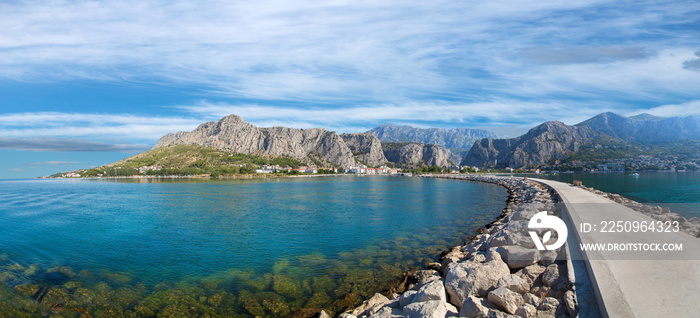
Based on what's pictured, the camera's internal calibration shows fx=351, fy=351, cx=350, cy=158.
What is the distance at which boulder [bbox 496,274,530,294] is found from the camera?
8391mm

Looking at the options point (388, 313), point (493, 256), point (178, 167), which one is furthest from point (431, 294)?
point (178, 167)

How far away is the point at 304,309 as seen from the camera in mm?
10336

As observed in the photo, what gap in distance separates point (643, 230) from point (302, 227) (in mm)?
18686

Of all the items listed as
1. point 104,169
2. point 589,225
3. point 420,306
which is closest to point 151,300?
point 420,306

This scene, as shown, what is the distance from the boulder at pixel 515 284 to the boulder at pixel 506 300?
757mm

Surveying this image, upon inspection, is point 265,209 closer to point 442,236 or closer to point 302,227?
point 302,227

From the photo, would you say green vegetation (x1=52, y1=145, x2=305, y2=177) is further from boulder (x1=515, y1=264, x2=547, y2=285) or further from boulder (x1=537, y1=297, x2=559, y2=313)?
boulder (x1=537, y1=297, x2=559, y2=313)

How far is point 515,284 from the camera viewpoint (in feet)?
27.6

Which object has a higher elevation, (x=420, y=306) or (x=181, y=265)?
(x=420, y=306)

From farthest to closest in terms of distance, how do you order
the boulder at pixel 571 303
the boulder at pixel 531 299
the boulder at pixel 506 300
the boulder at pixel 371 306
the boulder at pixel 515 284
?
the boulder at pixel 371 306
the boulder at pixel 515 284
the boulder at pixel 531 299
the boulder at pixel 506 300
the boulder at pixel 571 303

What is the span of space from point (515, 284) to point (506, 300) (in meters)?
1.19

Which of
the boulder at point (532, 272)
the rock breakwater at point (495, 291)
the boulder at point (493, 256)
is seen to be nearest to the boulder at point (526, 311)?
the rock breakwater at point (495, 291)

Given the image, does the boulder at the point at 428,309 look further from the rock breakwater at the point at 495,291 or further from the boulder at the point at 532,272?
the boulder at the point at 532,272

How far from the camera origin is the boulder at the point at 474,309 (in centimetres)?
723
